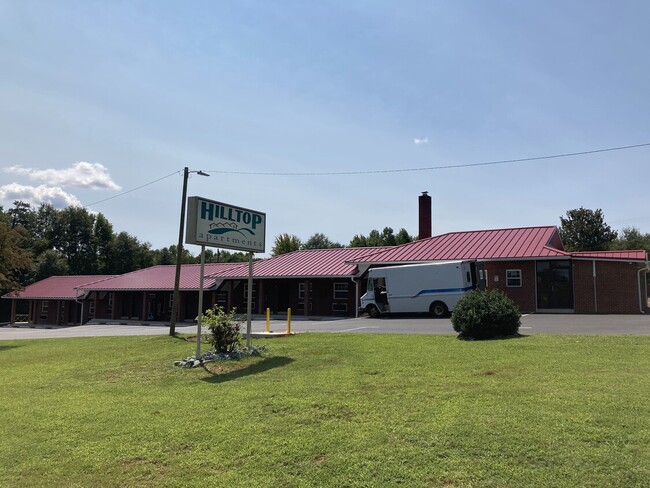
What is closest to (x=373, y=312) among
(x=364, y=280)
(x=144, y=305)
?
(x=364, y=280)

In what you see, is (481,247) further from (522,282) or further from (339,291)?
(339,291)

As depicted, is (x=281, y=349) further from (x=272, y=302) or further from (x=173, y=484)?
(x=272, y=302)

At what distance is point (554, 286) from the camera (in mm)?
26906

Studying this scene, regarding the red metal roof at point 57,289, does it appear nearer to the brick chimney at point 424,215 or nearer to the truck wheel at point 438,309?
the brick chimney at point 424,215

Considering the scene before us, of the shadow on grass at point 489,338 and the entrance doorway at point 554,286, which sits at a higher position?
the entrance doorway at point 554,286

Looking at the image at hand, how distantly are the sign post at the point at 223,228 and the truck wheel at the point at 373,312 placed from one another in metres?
14.9

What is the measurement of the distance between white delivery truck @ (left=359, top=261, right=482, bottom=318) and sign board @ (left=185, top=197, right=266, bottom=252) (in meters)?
12.5

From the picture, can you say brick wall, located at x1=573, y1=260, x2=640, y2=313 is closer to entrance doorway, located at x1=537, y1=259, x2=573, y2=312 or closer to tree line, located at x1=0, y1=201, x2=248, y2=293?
entrance doorway, located at x1=537, y1=259, x2=573, y2=312

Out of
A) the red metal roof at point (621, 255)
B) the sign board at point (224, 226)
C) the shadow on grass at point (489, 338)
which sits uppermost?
the red metal roof at point (621, 255)

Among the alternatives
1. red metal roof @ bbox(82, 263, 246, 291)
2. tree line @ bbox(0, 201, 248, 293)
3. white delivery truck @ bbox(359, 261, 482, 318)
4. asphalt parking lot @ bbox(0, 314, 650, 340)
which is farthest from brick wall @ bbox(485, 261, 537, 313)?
tree line @ bbox(0, 201, 248, 293)

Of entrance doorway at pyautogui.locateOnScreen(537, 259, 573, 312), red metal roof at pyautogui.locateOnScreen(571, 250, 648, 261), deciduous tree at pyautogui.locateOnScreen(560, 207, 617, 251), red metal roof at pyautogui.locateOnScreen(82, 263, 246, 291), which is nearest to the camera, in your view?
red metal roof at pyautogui.locateOnScreen(571, 250, 648, 261)

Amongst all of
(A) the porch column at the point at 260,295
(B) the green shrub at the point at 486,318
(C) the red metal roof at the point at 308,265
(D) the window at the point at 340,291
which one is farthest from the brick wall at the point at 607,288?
(A) the porch column at the point at 260,295

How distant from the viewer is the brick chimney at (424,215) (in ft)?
126

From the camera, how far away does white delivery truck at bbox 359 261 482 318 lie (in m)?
24.2
